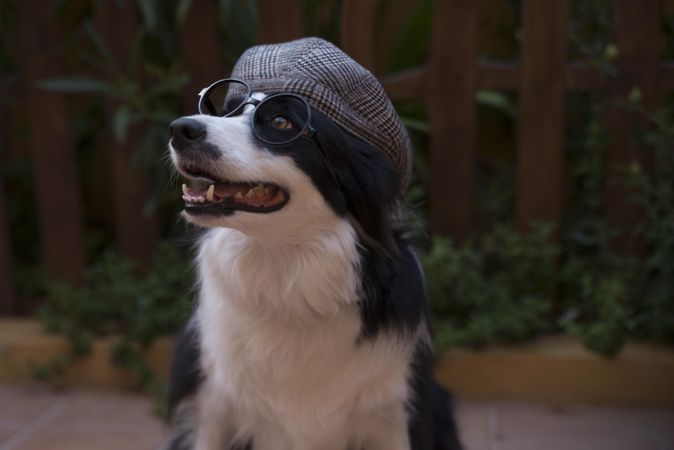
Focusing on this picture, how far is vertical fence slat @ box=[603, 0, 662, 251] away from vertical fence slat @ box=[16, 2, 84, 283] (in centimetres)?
233

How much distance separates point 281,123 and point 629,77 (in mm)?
2022

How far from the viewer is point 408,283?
80.4 inches

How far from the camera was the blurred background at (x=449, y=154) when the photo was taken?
10.7 ft

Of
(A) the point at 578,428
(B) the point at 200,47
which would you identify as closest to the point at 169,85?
(B) the point at 200,47

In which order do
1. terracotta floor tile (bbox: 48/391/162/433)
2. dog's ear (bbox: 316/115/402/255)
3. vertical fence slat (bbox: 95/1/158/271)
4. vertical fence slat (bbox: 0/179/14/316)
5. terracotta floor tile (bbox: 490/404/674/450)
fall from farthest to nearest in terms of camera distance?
vertical fence slat (bbox: 0/179/14/316) < vertical fence slat (bbox: 95/1/158/271) < terracotta floor tile (bbox: 48/391/162/433) < terracotta floor tile (bbox: 490/404/674/450) < dog's ear (bbox: 316/115/402/255)

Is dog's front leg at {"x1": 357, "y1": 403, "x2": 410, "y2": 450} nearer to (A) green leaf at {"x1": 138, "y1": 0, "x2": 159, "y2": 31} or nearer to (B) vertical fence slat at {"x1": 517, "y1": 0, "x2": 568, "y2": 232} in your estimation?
(B) vertical fence slat at {"x1": 517, "y1": 0, "x2": 568, "y2": 232}

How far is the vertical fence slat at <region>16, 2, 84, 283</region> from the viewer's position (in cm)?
352

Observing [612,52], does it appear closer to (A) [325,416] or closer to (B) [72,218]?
(A) [325,416]

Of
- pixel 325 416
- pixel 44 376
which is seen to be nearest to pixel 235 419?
pixel 325 416

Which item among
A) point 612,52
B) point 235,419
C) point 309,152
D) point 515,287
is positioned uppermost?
point 309,152

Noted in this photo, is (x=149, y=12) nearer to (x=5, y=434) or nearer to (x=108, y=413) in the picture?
(x=108, y=413)

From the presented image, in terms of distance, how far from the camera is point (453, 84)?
3363 millimetres

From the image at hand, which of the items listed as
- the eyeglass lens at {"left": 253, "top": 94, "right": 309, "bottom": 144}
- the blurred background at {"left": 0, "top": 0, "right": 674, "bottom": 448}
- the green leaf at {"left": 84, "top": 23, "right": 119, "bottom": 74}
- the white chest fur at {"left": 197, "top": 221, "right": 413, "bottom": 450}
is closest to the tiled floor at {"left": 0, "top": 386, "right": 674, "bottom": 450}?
the blurred background at {"left": 0, "top": 0, "right": 674, "bottom": 448}

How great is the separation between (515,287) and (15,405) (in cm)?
213
